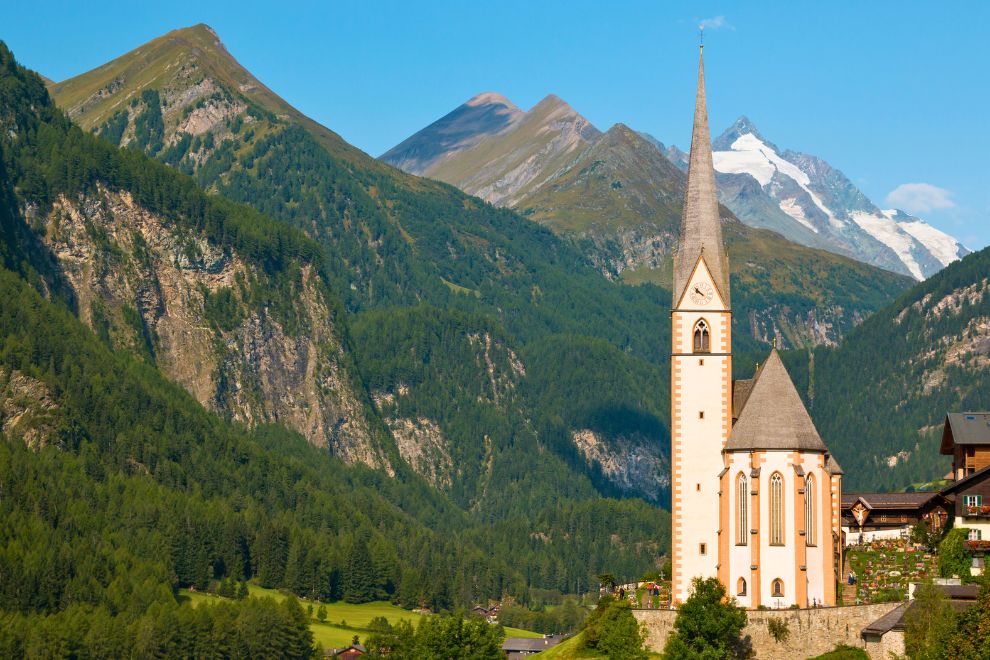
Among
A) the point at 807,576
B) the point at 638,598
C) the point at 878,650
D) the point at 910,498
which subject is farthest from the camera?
the point at 910,498

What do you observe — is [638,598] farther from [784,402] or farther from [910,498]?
[910,498]

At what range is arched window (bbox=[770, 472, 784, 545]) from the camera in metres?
160

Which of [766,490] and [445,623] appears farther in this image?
[445,623]

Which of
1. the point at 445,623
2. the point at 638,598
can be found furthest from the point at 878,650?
the point at 445,623

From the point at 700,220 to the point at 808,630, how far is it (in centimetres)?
3677

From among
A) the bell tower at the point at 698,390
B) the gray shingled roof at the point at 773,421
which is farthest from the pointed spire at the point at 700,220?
the gray shingled roof at the point at 773,421

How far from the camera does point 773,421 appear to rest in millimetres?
162500

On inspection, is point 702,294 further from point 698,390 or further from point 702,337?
point 698,390

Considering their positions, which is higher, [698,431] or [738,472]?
[698,431]

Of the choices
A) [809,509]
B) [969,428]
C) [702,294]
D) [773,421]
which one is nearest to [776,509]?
[809,509]

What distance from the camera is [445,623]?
19000 cm

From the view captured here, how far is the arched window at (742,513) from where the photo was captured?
161 meters

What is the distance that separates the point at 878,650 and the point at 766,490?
55.0 ft

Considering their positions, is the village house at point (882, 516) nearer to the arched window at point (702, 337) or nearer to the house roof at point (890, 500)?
the house roof at point (890, 500)
